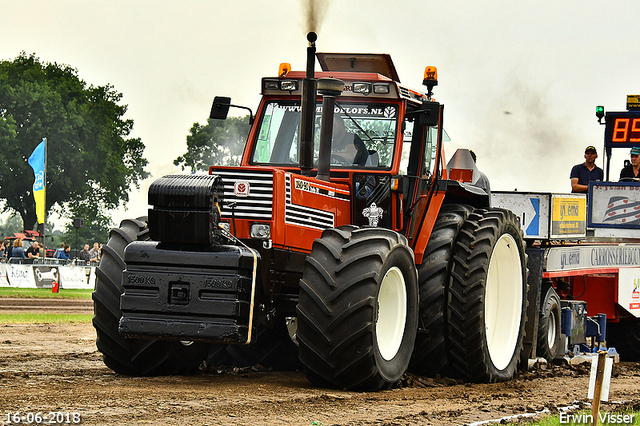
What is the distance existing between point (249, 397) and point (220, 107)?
10.5 feet

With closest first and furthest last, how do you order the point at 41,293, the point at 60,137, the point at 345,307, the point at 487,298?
1. the point at 345,307
2. the point at 487,298
3. the point at 41,293
4. the point at 60,137

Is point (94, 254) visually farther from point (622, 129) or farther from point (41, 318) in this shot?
point (622, 129)

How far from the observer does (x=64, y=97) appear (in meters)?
62.0

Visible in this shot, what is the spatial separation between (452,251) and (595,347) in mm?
5636

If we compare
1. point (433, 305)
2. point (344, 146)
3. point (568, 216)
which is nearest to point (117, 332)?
point (344, 146)

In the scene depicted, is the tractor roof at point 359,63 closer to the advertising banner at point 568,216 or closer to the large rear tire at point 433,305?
the large rear tire at point 433,305

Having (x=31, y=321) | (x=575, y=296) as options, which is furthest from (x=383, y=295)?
(x=31, y=321)

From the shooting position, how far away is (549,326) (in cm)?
1234

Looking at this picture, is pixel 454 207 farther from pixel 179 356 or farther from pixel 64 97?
pixel 64 97

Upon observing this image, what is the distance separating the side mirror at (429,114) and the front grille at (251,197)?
5.95 feet

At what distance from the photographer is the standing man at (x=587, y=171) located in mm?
15445

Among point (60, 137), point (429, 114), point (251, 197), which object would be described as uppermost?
point (60, 137)

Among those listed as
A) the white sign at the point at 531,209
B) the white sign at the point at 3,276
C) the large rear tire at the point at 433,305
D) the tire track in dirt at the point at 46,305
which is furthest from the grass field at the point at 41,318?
the white sign at the point at 3,276

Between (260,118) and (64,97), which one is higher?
(64,97)
